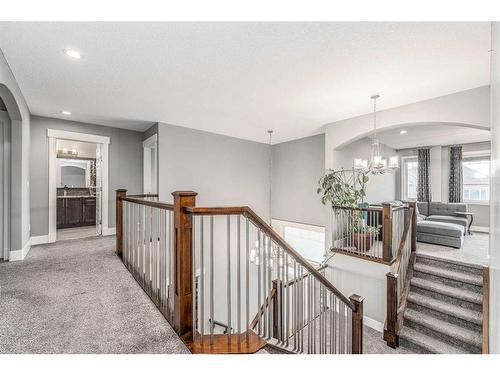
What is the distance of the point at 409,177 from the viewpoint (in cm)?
779

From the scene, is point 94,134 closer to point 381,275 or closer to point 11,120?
point 11,120

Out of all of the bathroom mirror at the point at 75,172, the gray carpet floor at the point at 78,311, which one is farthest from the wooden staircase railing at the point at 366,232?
the bathroom mirror at the point at 75,172

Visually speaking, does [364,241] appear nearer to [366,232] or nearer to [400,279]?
[366,232]

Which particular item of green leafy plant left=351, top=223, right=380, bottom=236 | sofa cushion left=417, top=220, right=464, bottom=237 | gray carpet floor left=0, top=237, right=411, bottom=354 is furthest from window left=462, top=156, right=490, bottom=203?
gray carpet floor left=0, top=237, right=411, bottom=354

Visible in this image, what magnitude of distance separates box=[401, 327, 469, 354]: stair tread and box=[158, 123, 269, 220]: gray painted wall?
13.6 ft

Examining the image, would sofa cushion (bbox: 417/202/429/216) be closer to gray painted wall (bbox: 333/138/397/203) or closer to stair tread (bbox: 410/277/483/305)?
gray painted wall (bbox: 333/138/397/203)

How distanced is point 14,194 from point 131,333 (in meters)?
3.05

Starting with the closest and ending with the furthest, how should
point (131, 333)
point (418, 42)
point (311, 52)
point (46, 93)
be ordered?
point (131, 333) < point (418, 42) < point (311, 52) < point (46, 93)

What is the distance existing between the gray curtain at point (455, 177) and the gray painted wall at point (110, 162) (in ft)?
28.9

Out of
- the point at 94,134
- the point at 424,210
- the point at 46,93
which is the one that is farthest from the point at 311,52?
the point at 424,210

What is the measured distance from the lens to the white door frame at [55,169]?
4.31 metres

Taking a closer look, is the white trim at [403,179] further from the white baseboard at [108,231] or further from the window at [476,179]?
the white baseboard at [108,231]

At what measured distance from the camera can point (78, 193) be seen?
630 centimetres

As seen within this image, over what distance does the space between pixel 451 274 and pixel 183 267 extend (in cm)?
428
